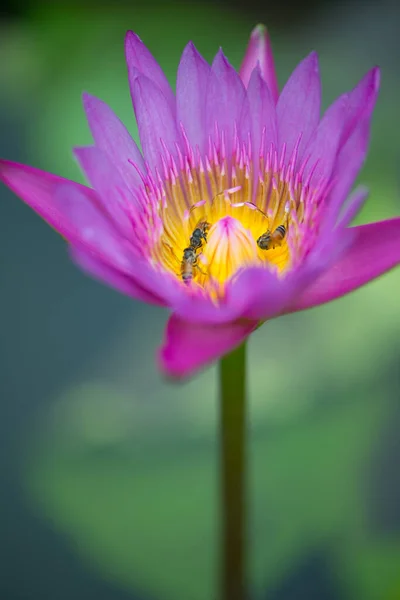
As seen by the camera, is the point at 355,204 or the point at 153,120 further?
the point at 153,120

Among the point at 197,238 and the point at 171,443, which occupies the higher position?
the point at 197,238

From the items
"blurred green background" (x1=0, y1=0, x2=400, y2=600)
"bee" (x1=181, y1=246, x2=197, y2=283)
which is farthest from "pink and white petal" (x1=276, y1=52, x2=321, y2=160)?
"blurred green background" (x1=0, y1=0, x2=400, y2=600)

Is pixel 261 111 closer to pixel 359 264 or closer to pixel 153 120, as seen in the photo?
pixel 153 120

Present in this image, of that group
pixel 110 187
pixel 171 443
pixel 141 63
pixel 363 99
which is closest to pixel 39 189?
pixel 110 187

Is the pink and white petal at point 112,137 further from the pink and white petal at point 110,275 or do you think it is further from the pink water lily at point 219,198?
the pink and white petal at point 110,275

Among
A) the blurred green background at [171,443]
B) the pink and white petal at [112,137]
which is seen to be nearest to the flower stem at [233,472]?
the pink and white petal at [112,137]

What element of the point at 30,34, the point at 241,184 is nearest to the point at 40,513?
the point at 241,184
